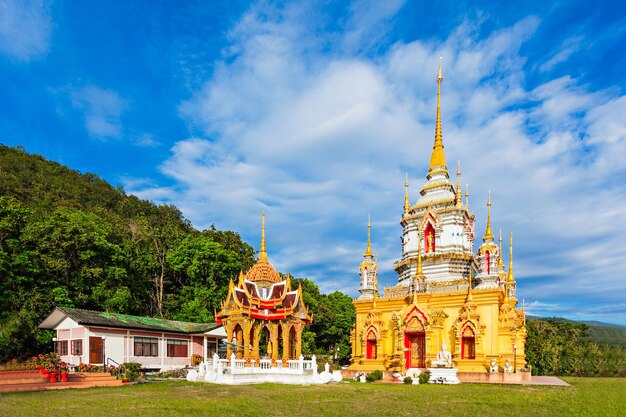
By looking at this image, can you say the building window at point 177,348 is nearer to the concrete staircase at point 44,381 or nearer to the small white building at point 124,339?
the small white building at point 124,339

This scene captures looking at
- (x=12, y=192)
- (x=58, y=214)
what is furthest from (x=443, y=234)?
(x=12, y=192)

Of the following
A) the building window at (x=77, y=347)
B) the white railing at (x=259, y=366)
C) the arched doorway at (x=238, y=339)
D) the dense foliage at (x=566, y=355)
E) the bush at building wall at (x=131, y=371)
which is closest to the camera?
the bush at building wall at (x=131, y=371)

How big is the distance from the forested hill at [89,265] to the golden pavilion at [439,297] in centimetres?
1409

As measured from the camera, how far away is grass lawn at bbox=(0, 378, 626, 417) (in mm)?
13203

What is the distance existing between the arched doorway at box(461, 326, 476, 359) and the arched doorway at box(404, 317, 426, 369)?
241 centimetres

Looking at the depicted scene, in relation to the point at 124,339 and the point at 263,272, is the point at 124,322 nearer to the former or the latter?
the point at 124,339

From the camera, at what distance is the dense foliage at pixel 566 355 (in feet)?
143

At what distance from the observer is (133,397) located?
16078mm

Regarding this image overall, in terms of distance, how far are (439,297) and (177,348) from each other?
708 inches

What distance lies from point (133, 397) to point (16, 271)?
18.6 m

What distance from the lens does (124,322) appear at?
91.2ft

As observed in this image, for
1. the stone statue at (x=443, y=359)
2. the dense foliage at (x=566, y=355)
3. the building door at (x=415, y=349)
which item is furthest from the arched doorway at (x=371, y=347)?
the dense foliage at (x=566, y=355)

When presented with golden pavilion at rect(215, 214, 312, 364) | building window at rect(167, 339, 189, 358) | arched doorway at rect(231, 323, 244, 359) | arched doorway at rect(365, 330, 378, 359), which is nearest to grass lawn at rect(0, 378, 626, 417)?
golden pavilion at rect(215, 214, 312, 364)

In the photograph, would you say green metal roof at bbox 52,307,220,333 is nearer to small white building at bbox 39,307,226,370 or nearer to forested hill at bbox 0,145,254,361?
small white building at bbox 39,307,226,370
